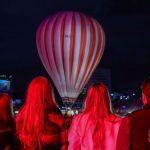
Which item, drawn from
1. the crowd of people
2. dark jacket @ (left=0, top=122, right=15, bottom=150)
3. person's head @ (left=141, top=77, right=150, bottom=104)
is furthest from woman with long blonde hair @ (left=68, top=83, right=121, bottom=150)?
person's head @ (left=141, top=77, right=150, bottom=104)

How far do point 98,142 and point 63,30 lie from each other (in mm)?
19646

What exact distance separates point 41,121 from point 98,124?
2.58 ft

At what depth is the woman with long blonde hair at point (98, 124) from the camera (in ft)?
17.9

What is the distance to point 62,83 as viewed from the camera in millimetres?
25516

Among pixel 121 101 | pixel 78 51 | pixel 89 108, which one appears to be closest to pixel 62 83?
pixel 78 51

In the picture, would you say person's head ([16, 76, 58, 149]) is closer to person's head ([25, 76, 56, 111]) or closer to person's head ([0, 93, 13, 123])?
person's head ([25, 76, 56, 111])

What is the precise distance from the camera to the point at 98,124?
5473 mm

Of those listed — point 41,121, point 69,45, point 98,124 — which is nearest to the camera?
point 41,121

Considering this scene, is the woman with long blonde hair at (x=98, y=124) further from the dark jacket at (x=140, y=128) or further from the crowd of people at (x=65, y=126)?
the dark jacket at (x=140, y=128)

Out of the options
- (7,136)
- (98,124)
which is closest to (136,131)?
(98,124)

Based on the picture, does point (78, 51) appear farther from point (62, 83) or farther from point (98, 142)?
point (98, 142)

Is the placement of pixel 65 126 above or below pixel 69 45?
below

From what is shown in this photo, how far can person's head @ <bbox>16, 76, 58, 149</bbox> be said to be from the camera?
5.05 metres

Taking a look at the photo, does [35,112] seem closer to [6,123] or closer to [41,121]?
[41,121]
